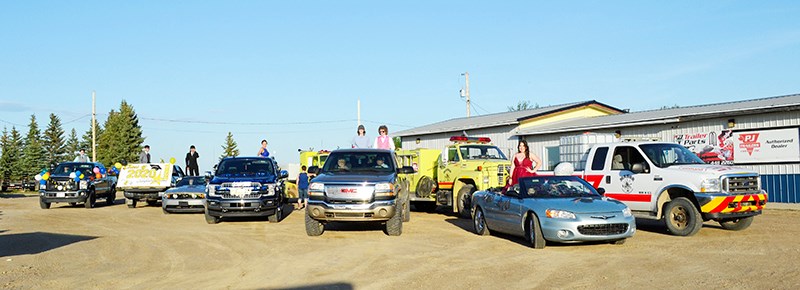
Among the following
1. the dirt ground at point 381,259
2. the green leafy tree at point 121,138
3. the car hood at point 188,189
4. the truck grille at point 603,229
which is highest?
the green leafy tree at point 121,138

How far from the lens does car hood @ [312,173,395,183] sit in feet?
43.5

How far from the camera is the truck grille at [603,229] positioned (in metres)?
10.9

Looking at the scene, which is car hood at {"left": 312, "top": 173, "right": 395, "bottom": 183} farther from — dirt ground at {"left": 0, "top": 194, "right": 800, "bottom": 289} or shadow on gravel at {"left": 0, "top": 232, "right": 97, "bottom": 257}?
shadow on gravel at {"left": 0, "top": 232, "right": 97, "bottom": 257}

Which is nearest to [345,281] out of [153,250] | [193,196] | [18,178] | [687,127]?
[153,250]

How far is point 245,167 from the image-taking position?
17.5 meters

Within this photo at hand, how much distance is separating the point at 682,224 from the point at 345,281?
7.41 meters

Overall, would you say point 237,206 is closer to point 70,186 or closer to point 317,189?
point 317,189

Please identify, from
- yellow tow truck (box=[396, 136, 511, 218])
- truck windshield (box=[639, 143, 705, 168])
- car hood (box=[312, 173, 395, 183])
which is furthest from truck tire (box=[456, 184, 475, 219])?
truck windshield (box=[639, 143, 705, 168])

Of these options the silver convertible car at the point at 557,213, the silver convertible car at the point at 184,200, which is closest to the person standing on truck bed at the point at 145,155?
the silver convertible car at the point at 184,200

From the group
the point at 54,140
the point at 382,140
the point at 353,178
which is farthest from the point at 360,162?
the point at 54,140

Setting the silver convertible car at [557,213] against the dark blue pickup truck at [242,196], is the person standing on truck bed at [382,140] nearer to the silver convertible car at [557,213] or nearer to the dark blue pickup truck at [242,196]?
the dark blue pickup truck at [242,196]

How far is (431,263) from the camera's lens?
388 inches

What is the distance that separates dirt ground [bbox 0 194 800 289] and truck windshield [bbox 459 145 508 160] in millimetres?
3938

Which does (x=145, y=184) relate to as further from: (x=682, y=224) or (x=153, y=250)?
(x=682, y=224)
